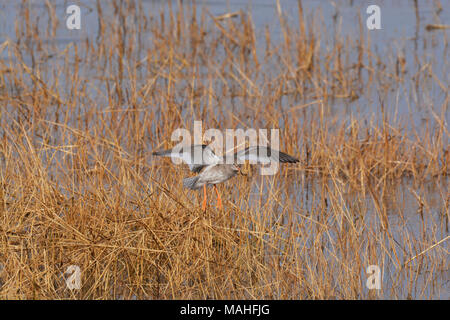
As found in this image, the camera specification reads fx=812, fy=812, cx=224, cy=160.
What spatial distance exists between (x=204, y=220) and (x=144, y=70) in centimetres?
491

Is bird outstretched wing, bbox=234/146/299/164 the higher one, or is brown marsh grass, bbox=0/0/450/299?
bird outstretched wing, bbox=234/146/299/164

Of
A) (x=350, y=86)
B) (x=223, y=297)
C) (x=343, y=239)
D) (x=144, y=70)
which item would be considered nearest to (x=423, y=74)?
(x=350, y=86)

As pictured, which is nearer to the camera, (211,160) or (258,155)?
(258,155)

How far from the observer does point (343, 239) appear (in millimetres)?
4395

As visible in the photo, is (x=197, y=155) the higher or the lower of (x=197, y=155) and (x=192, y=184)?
the higher

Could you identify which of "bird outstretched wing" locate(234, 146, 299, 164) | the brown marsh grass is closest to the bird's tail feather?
the brown marsh grass

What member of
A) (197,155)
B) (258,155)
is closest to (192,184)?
(197,155)

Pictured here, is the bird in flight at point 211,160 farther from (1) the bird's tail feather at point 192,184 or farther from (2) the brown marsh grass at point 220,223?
(2) the brown marsh grass at point 220,223

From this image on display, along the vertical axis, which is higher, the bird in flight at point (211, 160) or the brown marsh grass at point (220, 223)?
the bird in flight at point (211, 160)

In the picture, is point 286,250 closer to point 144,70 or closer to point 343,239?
point 343,239

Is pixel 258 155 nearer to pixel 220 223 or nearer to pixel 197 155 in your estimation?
pixel 197 155

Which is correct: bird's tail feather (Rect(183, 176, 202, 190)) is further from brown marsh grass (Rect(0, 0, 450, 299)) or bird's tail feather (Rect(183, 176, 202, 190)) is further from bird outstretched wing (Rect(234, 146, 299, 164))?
bird outstretched wing (Rect(234, 146, 299, 164))

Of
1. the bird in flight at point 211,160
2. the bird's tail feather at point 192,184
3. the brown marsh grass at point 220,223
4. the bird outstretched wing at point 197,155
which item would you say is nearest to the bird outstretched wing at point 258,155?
the bird in flight at point 211,160
